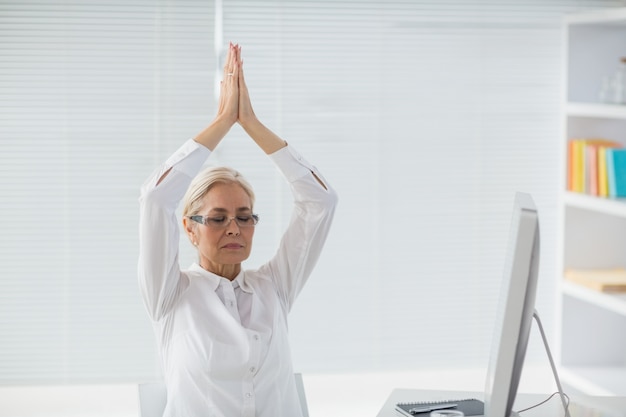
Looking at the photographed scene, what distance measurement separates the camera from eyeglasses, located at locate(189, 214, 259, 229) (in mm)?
2715

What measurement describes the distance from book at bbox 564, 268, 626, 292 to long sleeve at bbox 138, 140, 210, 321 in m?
2.19

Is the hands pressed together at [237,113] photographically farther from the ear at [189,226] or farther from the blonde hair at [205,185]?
the ear at [189,226]

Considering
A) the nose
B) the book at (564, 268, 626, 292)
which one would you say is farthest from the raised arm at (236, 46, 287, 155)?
the book at (564, 268, 626, 292)

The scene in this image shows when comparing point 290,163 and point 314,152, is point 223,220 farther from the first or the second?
point 314,152

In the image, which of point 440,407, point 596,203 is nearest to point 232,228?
point 440,407

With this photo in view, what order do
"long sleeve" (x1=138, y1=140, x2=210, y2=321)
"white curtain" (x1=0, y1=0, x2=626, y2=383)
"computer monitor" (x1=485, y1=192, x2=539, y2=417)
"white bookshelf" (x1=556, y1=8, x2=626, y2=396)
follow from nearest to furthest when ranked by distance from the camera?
"computer monitor" (x1=485, y1=192, x2=539, y2=417) < "long sleeve" (x1=138, y1=140, x2=210, y2=321) < "white curtain" (x1=0, y1=0, x2=626, y2=383) < "white bookshelf" (x1=556, y1=8, x2=626, y2=396)

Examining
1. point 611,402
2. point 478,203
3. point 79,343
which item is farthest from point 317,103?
point 611,402

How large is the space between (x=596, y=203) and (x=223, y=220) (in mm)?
2016

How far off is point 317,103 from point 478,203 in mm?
875

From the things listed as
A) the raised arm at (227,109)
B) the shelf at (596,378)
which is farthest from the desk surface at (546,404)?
the shelf at (596,378)

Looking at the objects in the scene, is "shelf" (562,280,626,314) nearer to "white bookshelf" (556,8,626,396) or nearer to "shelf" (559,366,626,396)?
"white bookshelf" (556,8,626,396)

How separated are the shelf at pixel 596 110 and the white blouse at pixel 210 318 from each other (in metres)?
1.66

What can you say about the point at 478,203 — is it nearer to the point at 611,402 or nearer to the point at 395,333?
the point at 395,333

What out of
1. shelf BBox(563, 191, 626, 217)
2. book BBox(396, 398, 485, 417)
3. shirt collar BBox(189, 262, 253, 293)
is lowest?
book BBox(396, 398, 485, 417)
